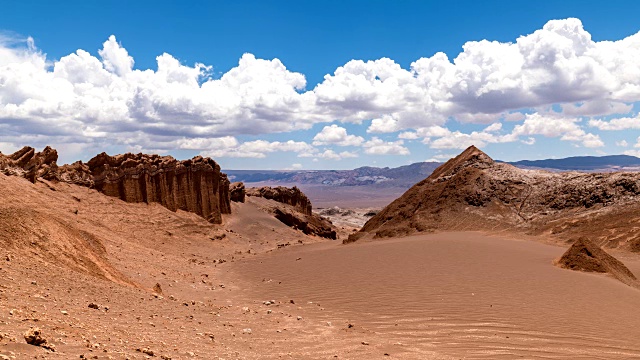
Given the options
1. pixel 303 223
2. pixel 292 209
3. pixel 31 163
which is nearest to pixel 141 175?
pixel 31 163

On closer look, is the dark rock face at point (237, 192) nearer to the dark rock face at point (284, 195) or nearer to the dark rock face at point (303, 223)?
the dark rock face at point (303, 223)

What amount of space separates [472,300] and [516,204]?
2227 cm

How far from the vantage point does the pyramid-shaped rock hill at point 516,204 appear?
1019 inches

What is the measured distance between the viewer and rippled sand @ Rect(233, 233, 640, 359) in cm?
777

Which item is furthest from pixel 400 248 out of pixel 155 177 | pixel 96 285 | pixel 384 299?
→ pixel 155 177

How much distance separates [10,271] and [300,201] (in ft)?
190

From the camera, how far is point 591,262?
48.3 ft

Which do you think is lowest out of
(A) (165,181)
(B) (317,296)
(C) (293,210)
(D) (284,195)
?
(C) (293,210)

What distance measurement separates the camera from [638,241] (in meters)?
21.6

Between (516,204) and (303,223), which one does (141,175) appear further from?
(516,204)

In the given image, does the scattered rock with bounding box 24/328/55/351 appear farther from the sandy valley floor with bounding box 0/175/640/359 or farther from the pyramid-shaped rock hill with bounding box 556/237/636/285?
the pyramid-shaped rock hill with bounding box 556/237/636/285

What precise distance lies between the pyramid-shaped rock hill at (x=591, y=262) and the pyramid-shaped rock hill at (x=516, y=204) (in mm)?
8787

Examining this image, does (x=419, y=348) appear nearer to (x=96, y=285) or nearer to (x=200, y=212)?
(x=96, y=285)

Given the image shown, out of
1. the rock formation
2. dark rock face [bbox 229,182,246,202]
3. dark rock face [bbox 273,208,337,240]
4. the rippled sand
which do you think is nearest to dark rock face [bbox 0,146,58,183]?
the rippled sand
